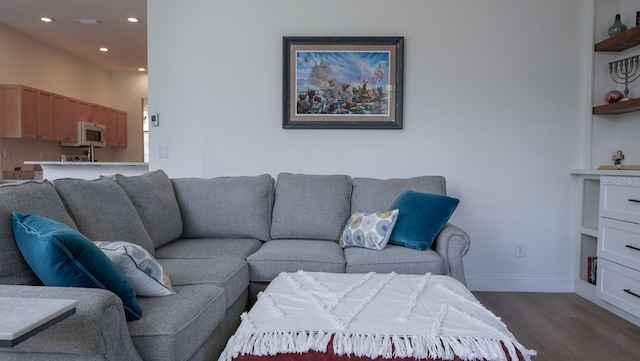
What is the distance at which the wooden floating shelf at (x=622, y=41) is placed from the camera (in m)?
2.71

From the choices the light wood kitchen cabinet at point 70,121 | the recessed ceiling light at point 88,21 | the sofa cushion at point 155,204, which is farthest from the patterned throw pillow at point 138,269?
the light wood kitchen cabinet at point 70,121

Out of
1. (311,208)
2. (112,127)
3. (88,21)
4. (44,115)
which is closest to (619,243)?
(311,208)

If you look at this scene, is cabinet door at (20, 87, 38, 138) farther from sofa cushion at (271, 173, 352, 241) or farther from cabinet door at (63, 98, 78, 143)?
sofa cushion at (271, 173, 352, 241)

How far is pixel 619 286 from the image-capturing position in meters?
2.59

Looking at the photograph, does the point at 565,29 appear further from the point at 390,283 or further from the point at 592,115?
the point at 390,283

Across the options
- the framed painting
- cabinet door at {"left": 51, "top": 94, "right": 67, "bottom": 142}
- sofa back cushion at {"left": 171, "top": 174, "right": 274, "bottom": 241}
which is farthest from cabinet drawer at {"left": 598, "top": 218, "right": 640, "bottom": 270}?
cabinet door at {"left": 51, "top": 94, "right": 67, "bottom": 142}

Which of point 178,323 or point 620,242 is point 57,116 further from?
point 620,242

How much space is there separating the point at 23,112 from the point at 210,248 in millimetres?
4481

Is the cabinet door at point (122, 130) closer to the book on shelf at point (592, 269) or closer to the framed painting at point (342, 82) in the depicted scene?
the framed painting at point (342, 82)

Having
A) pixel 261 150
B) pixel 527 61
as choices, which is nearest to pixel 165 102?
pixel 261 150

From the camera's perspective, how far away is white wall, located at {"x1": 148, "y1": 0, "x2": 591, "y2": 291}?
3141 mm

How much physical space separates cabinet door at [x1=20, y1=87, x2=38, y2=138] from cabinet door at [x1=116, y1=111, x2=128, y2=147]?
206 cm

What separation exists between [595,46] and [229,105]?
3039 mm

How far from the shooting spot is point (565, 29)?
10.3 feet
